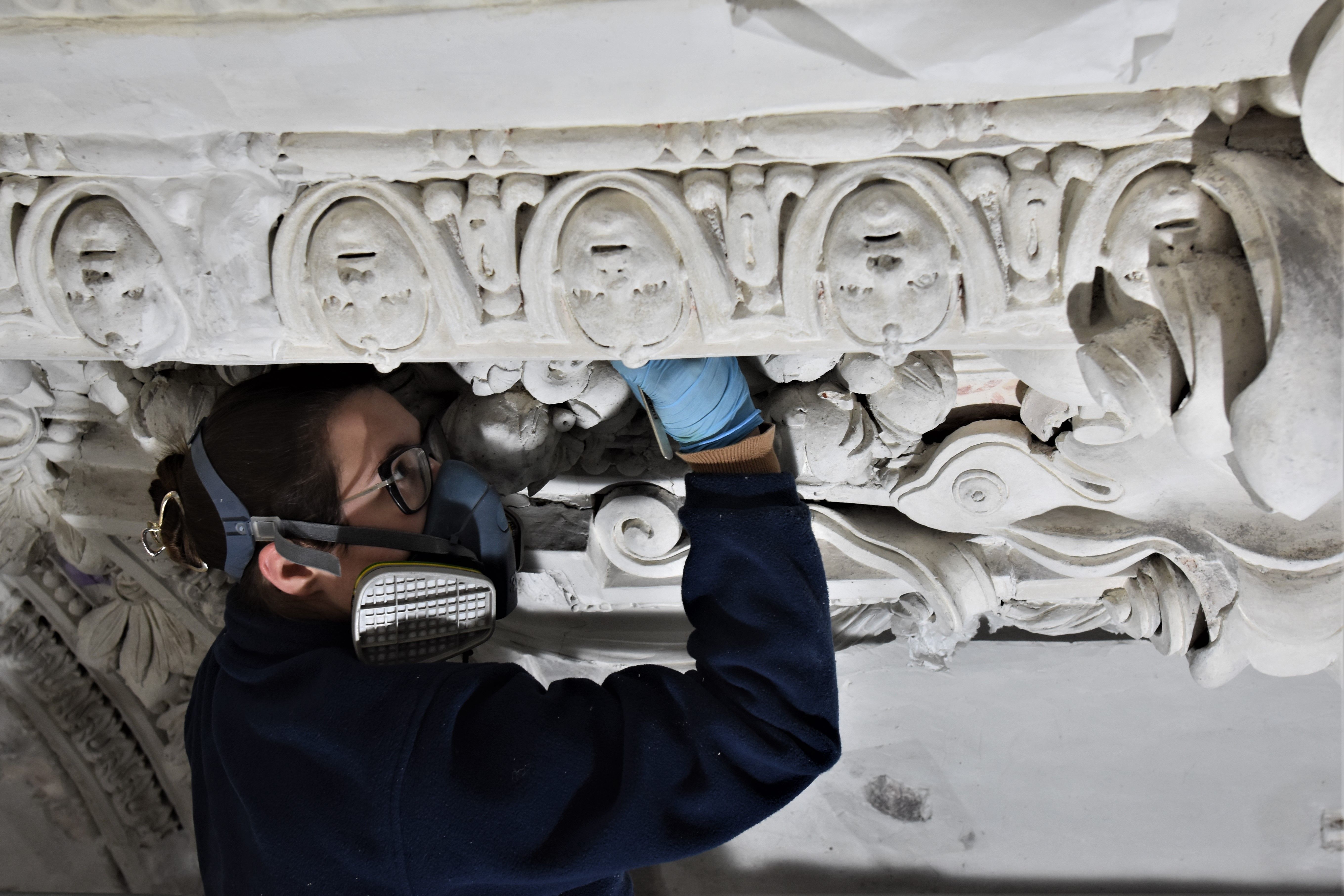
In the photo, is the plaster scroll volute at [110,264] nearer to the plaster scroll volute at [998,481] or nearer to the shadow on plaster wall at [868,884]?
the plaster scroll volute at [998,481]

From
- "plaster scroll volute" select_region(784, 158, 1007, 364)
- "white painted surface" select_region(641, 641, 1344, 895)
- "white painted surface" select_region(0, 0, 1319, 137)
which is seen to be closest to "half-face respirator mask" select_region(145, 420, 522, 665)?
"white painted surface" select_region(0, 0, 1319, 137)

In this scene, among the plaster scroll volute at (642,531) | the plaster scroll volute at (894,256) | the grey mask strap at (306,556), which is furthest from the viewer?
the plaster scroll volute at (642,531)

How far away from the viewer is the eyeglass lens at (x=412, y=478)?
1295 millimetres

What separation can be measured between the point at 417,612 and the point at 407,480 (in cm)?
19

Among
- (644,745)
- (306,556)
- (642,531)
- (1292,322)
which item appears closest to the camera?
(1292,322)

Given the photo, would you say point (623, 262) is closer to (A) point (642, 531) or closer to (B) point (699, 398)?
(B) point (699, 398)

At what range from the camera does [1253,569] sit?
1288mm

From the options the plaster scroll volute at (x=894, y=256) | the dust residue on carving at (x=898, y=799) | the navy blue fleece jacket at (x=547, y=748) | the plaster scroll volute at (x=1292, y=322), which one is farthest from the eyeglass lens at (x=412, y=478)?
the dust residue on carving at (x=898, y=799)

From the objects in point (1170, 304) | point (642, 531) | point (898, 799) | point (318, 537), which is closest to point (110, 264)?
point (318, 537)

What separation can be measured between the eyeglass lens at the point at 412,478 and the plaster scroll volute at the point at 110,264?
33 cm

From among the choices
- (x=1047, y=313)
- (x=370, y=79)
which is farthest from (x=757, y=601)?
(x=370, y=79)

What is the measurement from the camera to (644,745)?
1.12 meters

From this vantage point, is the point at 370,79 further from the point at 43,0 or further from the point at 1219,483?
the point at 1219,483

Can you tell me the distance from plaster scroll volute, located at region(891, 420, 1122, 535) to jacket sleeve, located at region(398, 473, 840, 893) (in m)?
0.26
